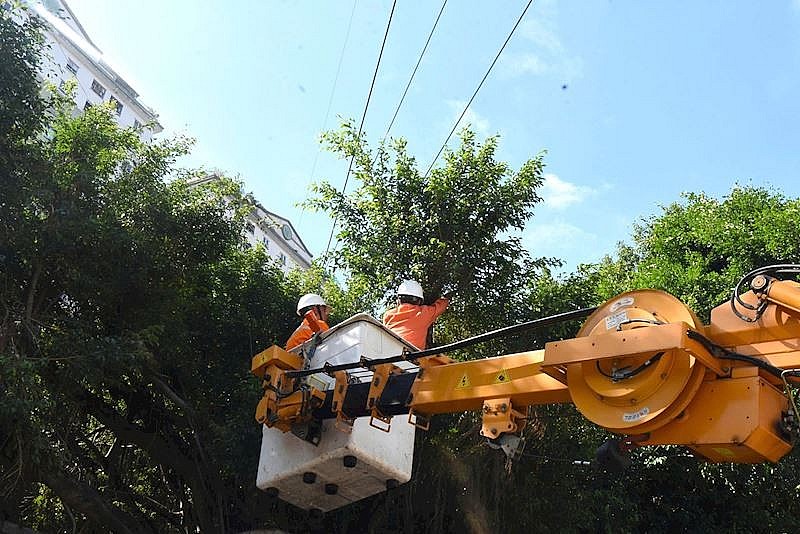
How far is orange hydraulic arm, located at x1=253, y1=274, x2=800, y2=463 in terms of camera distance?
4.32 meters

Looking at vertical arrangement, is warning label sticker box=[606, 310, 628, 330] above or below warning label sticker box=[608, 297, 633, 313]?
below

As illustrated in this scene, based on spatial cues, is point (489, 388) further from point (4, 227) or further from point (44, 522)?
point (44, 522)

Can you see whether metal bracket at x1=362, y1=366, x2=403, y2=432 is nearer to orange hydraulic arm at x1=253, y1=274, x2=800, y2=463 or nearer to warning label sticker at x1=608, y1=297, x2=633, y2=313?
orange hydraulic arm at x1=253, y1=274, x2=800, y2=463

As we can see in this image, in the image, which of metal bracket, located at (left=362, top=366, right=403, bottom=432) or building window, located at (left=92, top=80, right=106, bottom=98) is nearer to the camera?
metal bracket, located at (left=362, top=366, right=403, bottom=432)

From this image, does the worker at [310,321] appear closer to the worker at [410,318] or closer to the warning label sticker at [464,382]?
the worker at [410,318]

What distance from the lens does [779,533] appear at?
12016 mm

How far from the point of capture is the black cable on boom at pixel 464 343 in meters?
5.07

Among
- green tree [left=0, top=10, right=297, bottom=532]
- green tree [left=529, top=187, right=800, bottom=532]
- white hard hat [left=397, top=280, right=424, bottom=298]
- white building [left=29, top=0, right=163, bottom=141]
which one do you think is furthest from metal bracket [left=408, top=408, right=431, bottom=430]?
white building [left=29, top=0, right=163, bottom=141]

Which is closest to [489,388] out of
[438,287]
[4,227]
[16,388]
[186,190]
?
[16,388]


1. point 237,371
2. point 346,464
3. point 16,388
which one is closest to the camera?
point 346,464

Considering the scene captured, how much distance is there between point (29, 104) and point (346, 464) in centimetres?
574

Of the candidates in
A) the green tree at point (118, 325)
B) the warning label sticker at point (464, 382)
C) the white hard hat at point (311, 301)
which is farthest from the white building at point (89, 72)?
the warning label sticker at point (464, 382)

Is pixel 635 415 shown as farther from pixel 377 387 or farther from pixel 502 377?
pixel 377 387

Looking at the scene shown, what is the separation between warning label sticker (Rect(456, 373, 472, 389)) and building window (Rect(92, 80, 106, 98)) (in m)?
45.6
